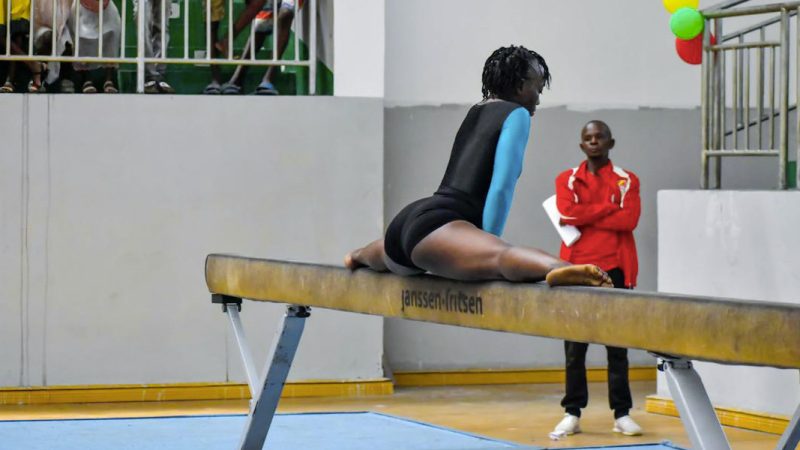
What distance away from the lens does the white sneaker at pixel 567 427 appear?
705 cm

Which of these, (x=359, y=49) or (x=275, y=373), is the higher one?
(x=359, y=49)

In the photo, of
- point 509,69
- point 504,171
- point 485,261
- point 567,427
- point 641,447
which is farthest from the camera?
point 567,427

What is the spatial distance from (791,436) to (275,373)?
85.8 inches

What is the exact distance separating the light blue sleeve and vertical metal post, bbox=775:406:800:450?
4.38ft

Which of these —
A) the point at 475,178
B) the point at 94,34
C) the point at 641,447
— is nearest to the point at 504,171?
the point at 475,178

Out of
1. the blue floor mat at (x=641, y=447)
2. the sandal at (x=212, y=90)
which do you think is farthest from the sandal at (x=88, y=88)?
the blue floor mat at (x=641, y=447)

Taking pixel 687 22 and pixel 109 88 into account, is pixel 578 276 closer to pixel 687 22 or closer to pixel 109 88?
pixel 687 22

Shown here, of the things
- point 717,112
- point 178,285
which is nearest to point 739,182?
point 717,112

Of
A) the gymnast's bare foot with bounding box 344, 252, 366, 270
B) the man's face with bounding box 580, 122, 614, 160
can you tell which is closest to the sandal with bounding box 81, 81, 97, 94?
the man's face with bounding box 580, 122, 614, 160

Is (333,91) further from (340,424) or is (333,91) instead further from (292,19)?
(340,424)

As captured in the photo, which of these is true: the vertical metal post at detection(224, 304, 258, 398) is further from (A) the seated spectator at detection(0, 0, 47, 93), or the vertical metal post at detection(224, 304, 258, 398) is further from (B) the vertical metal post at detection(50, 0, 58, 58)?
(A) the seated spectator at detection(0, 0, 47, 93)

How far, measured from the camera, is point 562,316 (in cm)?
402

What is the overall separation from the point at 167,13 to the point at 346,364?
108 inches

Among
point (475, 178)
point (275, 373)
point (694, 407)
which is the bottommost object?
point (275, 373)
